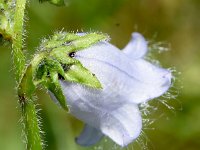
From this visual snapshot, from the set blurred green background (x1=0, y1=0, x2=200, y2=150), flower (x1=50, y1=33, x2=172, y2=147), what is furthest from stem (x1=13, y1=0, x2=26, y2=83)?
blurred green background (x1=0, y1=0, x2=200, y2=150)

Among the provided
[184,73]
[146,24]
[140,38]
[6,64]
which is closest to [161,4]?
[146,24]

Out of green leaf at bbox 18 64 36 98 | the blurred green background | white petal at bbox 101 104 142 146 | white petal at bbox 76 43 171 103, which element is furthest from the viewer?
the blurred green background

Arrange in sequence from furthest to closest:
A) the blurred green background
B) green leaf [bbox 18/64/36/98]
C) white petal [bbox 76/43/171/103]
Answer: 1. the blurred green background
2. white petal [bbox 76/43/171/103]
3. green leaf [bbox 18/64/36/98]

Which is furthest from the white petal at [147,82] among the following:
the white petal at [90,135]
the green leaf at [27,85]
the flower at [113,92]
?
the green leaf at [27,85]

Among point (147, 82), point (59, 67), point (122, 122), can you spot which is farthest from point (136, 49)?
point (59, 67)

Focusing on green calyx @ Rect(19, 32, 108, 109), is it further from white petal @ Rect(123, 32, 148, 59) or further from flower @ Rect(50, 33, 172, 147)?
white petal @ Rect(123, 32, 148, 59)

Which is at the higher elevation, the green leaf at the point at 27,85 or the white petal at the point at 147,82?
the white petal at the point at 147,82

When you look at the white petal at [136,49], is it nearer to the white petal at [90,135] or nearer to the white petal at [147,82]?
the white petal at [147,82]
